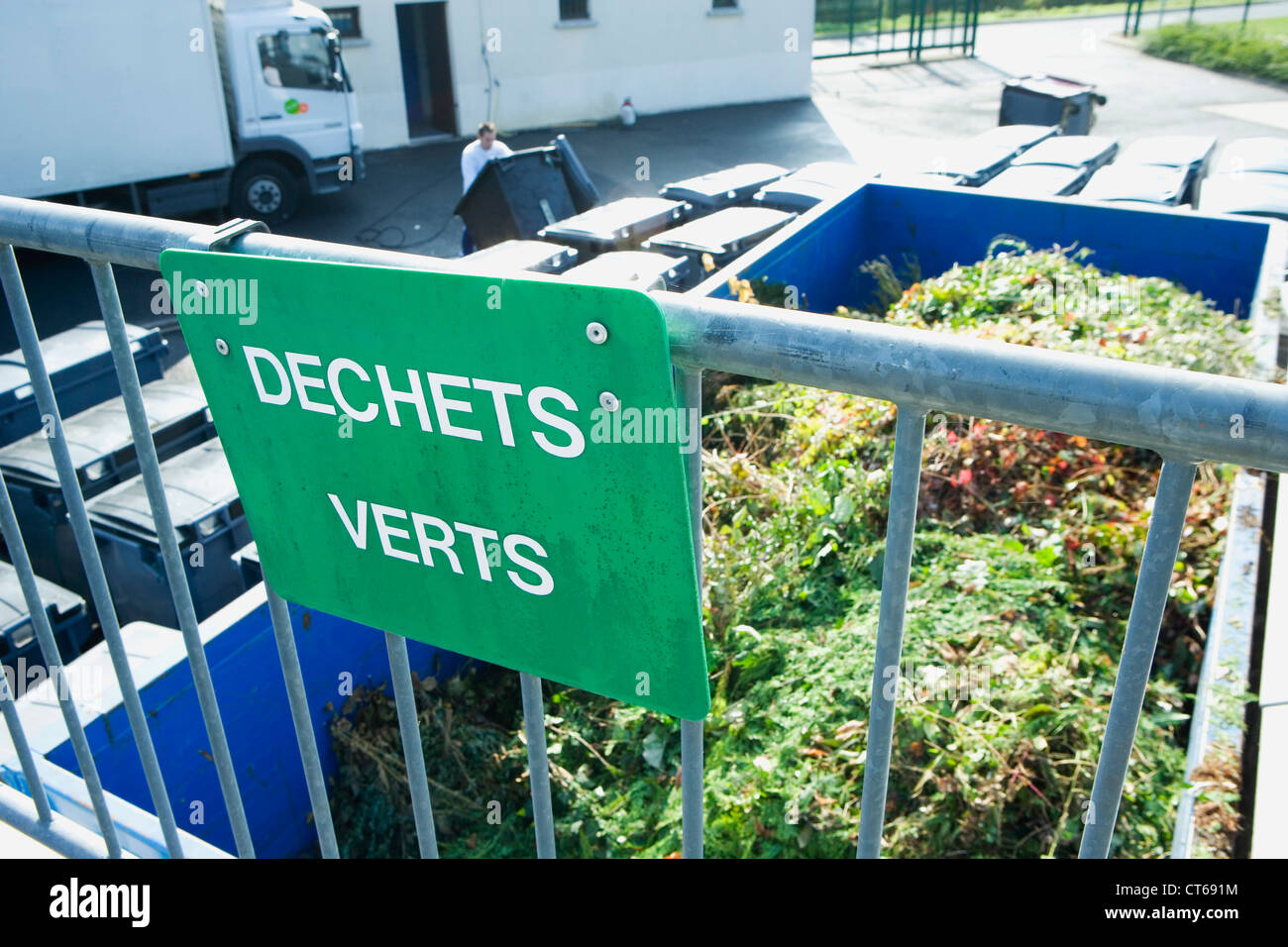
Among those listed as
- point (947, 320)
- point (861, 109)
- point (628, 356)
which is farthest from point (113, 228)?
point (861, 109)

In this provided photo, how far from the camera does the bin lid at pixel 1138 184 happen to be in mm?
8914

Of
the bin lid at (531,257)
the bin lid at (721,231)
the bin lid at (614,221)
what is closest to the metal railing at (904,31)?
the bin lid at (614,221)

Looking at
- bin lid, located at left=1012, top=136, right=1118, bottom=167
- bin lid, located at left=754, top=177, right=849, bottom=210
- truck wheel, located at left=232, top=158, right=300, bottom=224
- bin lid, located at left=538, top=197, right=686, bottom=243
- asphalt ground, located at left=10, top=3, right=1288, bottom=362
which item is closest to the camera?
bin lid, located at left=538, top=197, right=686, bottom=243

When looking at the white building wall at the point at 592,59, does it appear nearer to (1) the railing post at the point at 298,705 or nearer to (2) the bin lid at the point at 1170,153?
(2) the bin lid at the point at 1170,153

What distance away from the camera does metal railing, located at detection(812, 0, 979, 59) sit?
28703 millimetres

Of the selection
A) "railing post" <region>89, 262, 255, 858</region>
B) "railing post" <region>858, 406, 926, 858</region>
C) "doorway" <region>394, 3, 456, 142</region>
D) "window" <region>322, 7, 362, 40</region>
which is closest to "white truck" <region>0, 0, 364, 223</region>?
"window" <region>322, 7, 362, 40</region>

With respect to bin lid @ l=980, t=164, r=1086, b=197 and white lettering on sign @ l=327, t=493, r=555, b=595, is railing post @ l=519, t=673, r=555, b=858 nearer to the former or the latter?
white lettering on sign @ l=327, t=493, r=555, b=595

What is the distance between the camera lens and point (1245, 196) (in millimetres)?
8695

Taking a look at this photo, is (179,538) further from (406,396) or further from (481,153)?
(481,153)

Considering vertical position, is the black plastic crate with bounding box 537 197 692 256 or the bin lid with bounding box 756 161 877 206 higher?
the bin lid with bounding box 756 161 877 206

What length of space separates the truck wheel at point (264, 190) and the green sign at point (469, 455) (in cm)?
1482

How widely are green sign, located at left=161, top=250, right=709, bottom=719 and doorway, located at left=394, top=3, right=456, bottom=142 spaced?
20.7m

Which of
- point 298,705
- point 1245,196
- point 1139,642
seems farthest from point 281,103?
point 1139,642
